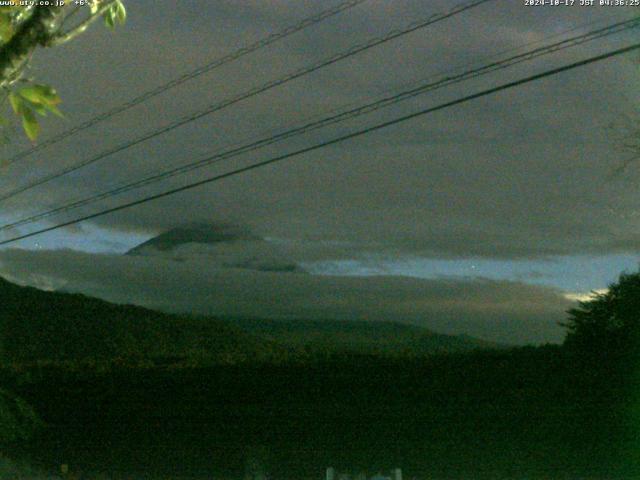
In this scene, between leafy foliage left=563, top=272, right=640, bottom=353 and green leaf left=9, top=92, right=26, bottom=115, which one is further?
leafy foliage left=563, top=272, right=640, bottom=353

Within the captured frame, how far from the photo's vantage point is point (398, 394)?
14.1 m

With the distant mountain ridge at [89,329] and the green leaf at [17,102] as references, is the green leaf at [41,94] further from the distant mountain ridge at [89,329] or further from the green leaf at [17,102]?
the distant mountain ridge at [89,329]

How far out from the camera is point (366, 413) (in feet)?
46.5

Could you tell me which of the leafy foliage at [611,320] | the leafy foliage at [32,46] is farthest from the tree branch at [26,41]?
the leafy foliage at [611,320]

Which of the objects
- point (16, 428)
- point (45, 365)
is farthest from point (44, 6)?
point (45, 365)

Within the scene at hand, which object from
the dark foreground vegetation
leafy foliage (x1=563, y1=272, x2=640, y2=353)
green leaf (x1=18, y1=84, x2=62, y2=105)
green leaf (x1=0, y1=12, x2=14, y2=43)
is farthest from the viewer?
leafy foliage (x1=563, y1=272, x2=640, y2=353)

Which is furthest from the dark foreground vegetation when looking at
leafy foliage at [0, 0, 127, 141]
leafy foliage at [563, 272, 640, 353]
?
leafy foliage at [0, 0, 127, 141]

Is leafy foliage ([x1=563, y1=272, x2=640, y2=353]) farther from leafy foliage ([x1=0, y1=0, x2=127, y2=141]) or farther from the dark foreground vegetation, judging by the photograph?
leafy foliage ([x1=0, y1=0, x2=127, y2=141])

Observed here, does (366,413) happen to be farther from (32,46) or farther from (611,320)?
(32,46)

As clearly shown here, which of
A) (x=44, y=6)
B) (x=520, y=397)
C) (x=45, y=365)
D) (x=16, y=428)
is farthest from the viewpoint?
(x=45, y=365)

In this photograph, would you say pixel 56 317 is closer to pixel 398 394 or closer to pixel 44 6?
pixel 398 394

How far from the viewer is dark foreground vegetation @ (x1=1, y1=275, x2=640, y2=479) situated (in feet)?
40.0

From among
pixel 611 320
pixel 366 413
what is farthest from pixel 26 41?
pixel 611 320

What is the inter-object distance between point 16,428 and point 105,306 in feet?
23.1
